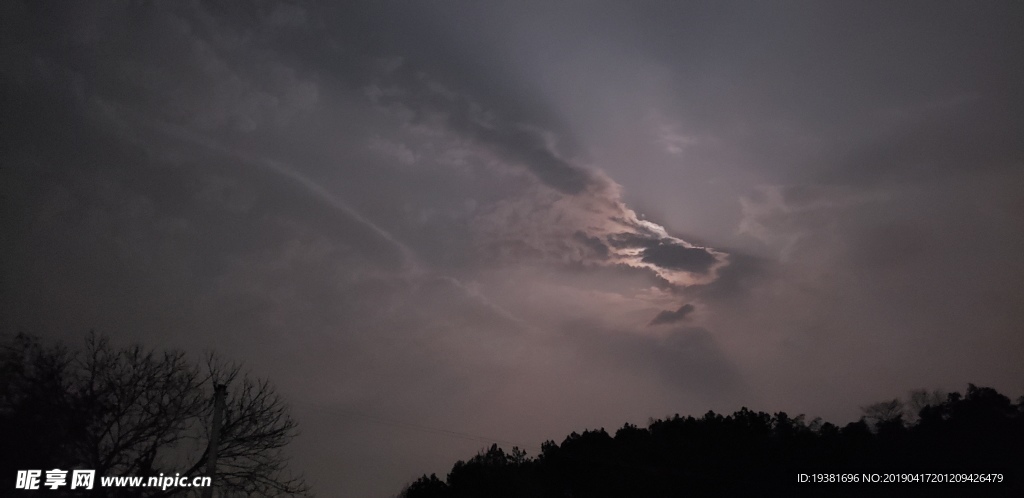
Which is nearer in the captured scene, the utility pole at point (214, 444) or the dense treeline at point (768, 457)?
the utility pole at point (214, 444)

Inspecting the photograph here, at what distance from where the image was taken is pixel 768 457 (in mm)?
50844

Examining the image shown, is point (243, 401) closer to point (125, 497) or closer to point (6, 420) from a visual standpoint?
point (125, 497)

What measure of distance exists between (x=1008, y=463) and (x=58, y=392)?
178ft

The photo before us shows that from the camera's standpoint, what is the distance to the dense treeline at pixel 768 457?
46625 mm

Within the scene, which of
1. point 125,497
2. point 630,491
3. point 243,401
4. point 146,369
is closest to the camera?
point 125,497

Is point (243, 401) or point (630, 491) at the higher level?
point (243, 401)

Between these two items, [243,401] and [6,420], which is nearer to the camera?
[6,420]

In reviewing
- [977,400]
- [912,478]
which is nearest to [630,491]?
[912,478]

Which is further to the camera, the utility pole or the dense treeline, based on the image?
the dense treeline

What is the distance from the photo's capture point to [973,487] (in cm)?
4388

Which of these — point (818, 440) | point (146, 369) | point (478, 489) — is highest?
point (146, 369)

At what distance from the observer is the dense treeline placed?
46.6 meters

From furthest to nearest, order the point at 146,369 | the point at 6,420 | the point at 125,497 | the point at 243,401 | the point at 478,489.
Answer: the point at 478,489
the point at 243,401
the point at 146,369
the point at 125,497
the point at 6,420

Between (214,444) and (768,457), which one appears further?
(768,457)
